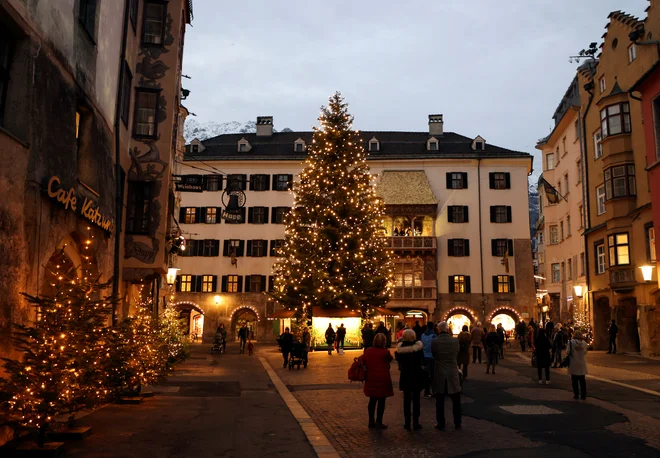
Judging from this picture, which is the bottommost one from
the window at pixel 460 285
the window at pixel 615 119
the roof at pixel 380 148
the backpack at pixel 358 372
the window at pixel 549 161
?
the backpack at pixel 358 372

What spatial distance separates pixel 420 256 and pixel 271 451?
154 feet

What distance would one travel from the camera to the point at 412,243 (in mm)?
55156

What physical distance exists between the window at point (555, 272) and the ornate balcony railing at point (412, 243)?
9.85m

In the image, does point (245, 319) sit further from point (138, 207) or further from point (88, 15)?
point (88, 15)

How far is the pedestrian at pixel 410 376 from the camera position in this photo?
1149 centimetres

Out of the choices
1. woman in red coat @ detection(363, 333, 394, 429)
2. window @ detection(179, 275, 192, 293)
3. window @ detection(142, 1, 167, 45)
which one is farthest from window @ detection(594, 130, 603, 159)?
window @ detection(179, 275, 192, 293)

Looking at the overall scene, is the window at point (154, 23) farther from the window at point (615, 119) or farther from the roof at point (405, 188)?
the roof at point (405, 188)

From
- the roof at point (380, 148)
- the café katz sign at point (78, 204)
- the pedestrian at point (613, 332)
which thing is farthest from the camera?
the roof at point (380, 148)

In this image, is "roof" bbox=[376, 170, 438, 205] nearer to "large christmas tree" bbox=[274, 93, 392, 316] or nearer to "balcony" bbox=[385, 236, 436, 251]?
"balcony" bbox=[385, 236, 436, 251]

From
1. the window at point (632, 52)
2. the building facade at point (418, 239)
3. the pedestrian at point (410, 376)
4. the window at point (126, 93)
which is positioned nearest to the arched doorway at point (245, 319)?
the building facade at point (418, 239)

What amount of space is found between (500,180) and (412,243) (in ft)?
33.9

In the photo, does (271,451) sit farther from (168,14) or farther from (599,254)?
(599,254)

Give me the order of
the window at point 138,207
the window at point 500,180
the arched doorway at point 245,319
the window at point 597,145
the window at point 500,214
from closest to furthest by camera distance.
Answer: the window at point 138,207 → the window at point 597,145 → the window at point 500,214 → the arched doorway at point 245,319 → the window at point 500,180

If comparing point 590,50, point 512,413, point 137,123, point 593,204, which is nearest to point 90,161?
point 137,123
